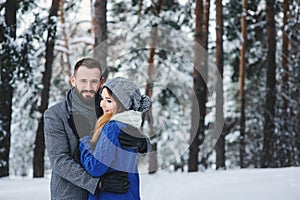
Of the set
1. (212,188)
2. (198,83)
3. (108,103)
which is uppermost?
(198,83)

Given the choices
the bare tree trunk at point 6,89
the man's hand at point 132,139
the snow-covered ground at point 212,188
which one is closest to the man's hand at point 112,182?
the man's hand at point 132,139

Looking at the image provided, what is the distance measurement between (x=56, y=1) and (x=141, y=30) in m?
4.06

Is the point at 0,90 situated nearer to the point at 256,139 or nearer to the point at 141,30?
the point at 141,30

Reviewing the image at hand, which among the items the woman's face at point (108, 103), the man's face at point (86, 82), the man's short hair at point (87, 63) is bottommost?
the woman's face at point (108, 103)

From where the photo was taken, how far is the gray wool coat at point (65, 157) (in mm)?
2973

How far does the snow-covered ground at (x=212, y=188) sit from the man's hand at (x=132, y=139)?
7.40 ft

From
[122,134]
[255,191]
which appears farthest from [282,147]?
[122,134]

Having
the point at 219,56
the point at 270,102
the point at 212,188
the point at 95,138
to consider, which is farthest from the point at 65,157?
the point at 270,102

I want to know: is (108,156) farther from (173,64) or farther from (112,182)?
(173,64)

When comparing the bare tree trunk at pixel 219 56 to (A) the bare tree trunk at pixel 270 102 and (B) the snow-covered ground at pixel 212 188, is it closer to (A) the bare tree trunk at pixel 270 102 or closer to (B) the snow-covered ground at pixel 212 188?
(A) the bare tree trunk at pixel 270 102

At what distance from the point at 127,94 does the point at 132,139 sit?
29 centimetres

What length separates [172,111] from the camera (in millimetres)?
18984

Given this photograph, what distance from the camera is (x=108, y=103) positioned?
9.82 ft

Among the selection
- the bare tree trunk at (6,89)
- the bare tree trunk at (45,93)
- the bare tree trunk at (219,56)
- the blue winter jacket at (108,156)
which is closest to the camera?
the blue winter jacket at (108,156)
